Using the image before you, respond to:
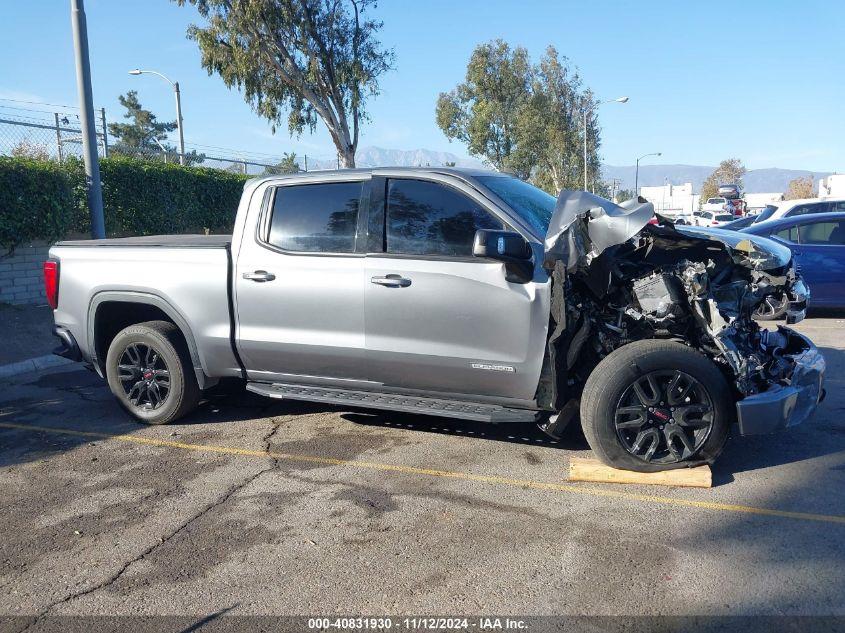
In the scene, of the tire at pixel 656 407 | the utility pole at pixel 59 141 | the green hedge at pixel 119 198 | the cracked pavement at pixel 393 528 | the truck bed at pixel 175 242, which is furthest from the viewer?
the utility pole at pixel 59 141

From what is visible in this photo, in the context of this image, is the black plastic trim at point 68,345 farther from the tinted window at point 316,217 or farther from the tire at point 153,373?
the tinted window at point 316,217

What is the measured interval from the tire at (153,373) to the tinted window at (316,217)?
4.00 ft

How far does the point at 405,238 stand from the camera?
15.8ft

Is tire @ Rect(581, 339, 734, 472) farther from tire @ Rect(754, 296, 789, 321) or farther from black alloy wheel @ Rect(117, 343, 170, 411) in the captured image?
black alloy wheel @ Rect(117, 343, 170, 411)

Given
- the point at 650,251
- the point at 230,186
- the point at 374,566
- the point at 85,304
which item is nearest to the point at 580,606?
the point at 374,566

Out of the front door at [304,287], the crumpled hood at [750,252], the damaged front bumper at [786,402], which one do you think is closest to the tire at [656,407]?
the damaged front bumper at [786,402]

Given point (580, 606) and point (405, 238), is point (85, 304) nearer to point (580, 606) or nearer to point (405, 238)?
point (405, 238)

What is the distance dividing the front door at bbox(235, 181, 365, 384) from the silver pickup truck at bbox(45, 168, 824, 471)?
0.01 meters

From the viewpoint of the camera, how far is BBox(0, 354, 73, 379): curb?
788 cm

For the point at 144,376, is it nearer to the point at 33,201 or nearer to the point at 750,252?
the point at 750,252

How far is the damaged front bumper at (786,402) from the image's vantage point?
413cm

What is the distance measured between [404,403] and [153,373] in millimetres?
2222

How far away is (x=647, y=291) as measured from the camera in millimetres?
4375

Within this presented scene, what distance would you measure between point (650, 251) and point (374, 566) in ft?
8.75
